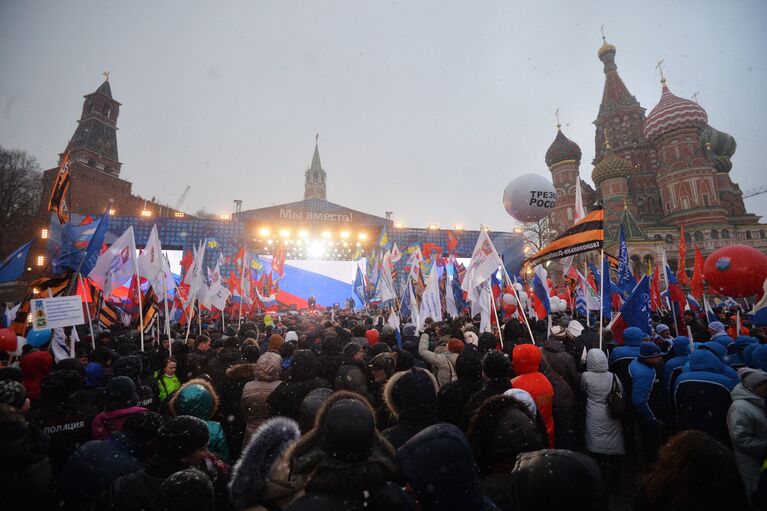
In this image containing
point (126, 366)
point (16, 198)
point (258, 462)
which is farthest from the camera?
point (16, 198)

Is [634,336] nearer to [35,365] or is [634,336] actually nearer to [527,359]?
[527,359]

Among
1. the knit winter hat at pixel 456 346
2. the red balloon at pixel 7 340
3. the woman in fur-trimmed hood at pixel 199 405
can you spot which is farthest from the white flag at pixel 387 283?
the woman in fur-trimmed hood at pixel 199 405

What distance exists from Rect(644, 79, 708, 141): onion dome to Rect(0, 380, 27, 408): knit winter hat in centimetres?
5393

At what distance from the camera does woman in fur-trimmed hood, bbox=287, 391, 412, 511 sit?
160 centimetres

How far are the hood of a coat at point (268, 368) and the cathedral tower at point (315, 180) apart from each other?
358 feet

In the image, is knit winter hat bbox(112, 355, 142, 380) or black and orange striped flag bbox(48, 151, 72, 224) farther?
black and orange striped flag bbox(48, 151, 72, 224)

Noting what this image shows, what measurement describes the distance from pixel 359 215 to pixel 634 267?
2670 cm

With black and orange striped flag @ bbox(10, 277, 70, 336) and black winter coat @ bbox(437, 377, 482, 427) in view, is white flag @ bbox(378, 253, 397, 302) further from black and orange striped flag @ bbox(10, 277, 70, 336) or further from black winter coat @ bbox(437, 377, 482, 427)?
black and orange striped flag @ bbox(10, 277, 70, 336)

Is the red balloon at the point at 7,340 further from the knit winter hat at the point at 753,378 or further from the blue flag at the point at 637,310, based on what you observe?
the blue flag at the point at 637,310

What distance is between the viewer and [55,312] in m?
5.80

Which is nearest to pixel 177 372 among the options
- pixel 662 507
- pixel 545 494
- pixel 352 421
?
pixel 352 421

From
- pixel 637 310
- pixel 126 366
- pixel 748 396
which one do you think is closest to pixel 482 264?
pixel 637 310

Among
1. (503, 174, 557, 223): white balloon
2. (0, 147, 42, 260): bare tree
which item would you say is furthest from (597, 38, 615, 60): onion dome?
(0, 147, 42, 260): bare tree

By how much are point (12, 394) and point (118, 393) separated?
720 millimetres
